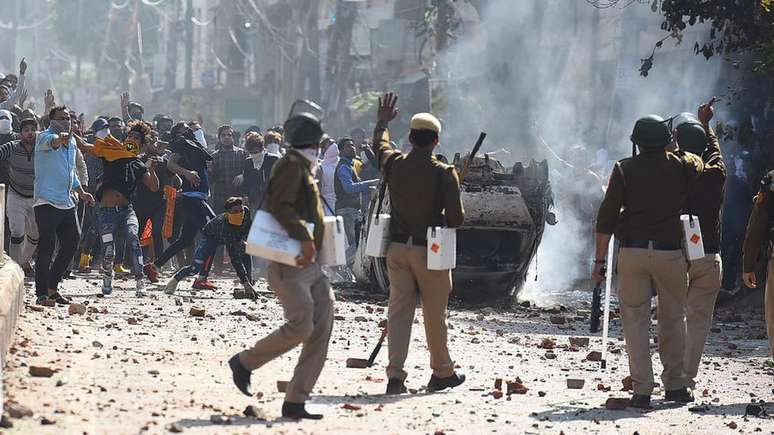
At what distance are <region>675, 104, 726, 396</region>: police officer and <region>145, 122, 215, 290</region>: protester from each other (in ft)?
25.1

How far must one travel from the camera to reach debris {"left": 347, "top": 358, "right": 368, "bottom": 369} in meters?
11.1

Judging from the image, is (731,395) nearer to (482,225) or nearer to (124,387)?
(124,387)

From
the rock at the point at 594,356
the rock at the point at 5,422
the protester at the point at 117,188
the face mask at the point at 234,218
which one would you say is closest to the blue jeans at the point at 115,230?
the protester at the point at 117,188

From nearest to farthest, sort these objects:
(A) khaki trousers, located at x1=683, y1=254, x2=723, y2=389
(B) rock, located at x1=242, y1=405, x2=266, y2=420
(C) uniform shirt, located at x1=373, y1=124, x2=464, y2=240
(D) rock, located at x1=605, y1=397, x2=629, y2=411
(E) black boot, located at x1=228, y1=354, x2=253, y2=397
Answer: (B) rock, located at x1=242, y1=405, x2=266, y2=420 → (E) black boot, located at x1=228, y1=354, x2=253, y2=397 → (D) rock, located at x1=605, y1=397, x2=629, y2=411 → (C) uniform shirt, located at x1=373, y1=124, x2=464, y2=240 → (A) khaki trousers, located at x1=683, y1=254, x2=723, y2=389

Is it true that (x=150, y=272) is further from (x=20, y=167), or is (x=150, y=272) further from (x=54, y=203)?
(x=54, y=203)

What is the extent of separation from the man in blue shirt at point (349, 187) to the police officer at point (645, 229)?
9.86m

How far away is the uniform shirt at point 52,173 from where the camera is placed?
13.5 meters

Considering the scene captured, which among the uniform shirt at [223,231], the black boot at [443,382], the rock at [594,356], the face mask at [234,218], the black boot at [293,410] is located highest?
the face mask at [234,218]

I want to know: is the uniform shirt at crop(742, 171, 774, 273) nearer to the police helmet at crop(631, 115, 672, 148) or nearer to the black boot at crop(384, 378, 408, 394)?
the police helmet at crop(631, 115, 672, 148)

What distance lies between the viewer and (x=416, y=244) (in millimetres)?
9695

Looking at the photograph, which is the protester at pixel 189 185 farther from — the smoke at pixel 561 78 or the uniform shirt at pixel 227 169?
the smoke at pixel 561 78

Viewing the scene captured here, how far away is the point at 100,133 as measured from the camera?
1622 centimetres

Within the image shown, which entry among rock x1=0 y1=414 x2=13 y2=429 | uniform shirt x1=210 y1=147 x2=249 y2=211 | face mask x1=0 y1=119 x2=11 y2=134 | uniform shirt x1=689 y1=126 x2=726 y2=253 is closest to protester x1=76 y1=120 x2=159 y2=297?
face mask x1=0 y1=119 x2=11 y2=134

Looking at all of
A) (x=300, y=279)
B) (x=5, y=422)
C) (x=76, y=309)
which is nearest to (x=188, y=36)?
(x=76, y=309)
